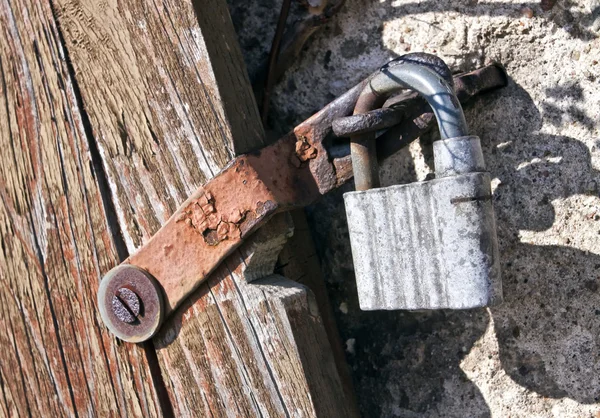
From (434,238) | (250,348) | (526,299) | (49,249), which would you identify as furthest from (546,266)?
(49,249)

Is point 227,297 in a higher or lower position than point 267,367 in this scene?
higher

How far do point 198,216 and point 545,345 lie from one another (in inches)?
26.5

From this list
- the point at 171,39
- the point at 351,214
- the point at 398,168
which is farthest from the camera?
the point at 398,168

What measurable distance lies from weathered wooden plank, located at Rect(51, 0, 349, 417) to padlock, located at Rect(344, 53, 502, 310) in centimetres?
19

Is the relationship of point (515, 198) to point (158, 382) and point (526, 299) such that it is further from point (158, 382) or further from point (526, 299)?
point (158, 382)

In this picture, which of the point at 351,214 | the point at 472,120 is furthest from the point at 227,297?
the point at 472,120

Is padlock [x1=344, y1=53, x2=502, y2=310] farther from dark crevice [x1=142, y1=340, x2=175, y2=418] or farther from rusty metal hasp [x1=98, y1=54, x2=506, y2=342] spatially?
Answer: dark crevice [x1=142, y1=340, x2=175, y2=418]

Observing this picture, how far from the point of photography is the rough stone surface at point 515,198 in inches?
50.6

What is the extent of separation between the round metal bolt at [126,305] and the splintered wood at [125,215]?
67 millimetres

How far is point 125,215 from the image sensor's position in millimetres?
1364

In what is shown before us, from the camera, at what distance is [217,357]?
1314mm

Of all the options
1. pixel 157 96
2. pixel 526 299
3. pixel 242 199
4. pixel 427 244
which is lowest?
pixel 526 299

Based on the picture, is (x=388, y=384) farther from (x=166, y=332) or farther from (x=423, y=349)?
(x=166, y=332)

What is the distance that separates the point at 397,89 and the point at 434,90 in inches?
3.0
